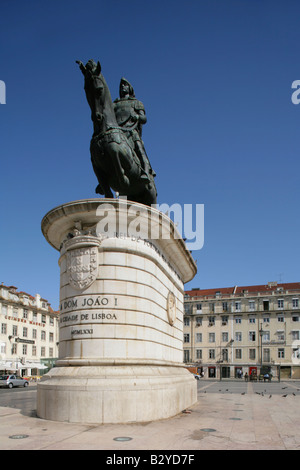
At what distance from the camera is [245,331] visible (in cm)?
8619

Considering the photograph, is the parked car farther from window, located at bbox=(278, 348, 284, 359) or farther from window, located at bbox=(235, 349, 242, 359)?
window, located at bbox=(278, 348, 284, 359)

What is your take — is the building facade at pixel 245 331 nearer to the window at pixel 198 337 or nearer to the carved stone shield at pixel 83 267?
the window at pixel 198 337

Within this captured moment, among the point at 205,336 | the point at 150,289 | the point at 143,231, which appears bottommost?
the point at 205,336

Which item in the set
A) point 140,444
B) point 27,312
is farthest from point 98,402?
point 27,312

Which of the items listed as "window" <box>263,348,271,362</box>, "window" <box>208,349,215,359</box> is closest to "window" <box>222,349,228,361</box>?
"window" <box>208,349,215,359</box>

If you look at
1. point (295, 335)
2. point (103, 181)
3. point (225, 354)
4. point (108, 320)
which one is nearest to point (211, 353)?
point (225, 354)

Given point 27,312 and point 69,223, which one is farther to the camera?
point 27,312

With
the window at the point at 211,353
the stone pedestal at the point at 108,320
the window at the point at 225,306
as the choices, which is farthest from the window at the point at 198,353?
the stone pedestal at the point at 108,320

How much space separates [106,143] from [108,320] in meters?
6.23

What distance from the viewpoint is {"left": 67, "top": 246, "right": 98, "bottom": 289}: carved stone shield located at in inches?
523
